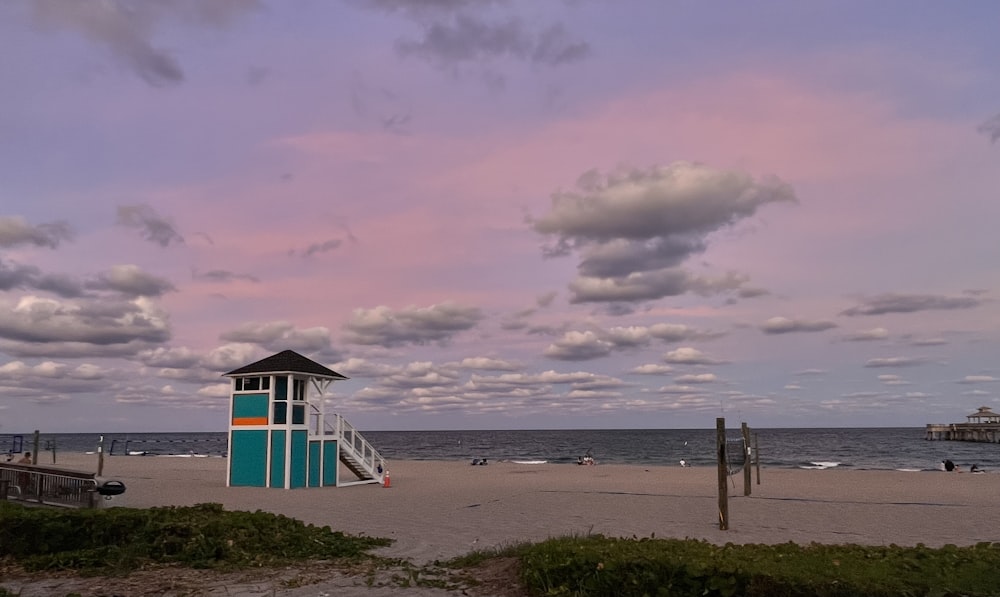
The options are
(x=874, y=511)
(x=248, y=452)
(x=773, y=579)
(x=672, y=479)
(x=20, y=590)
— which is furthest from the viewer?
(x=672, y=479)

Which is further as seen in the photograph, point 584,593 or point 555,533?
point 555,533

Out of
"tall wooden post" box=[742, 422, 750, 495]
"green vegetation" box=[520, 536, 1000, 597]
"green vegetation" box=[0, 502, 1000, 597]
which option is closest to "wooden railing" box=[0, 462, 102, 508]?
"green vegetation" box=[0, 502, 1000, 597]

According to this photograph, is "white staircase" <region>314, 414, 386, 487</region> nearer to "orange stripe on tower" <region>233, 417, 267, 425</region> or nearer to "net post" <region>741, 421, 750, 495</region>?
"orange stripe on tower" <region>233, 417, 267, 425</region>

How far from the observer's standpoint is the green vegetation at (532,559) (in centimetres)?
793

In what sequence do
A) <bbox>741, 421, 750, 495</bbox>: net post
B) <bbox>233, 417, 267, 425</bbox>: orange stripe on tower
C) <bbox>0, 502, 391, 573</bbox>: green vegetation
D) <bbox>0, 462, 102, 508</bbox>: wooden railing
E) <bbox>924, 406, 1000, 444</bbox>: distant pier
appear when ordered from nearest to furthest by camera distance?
<bbox>0, 502, 391, 573</bbox>: green vegetation < <bbox>0, 462, 102, 508</bbox>: wooden railing < <bbox>741, 421, 750, 495</bbox>: net post < <bbox>233, 417, 267, 425</bbox>: orange stripe on tower < <bbox>924, 406, 1000, 444</bbox>: distant pier

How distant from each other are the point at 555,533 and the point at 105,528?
8.84 metres

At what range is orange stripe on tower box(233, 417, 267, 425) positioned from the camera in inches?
1131

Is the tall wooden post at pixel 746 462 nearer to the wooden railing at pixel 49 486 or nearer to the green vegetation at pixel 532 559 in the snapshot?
the green vegetation at pixel 532 559

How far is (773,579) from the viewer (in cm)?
788

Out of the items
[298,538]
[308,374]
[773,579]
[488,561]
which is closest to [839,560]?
[773,579]

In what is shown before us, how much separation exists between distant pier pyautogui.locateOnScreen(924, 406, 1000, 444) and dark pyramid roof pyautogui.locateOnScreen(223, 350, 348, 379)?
316ft

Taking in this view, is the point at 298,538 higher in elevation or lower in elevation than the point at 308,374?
lower

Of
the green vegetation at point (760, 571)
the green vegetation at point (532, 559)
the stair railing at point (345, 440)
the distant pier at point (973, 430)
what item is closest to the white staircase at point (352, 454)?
the stair railing at point (345, 440)

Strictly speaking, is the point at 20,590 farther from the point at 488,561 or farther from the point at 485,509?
the point at 485,509
